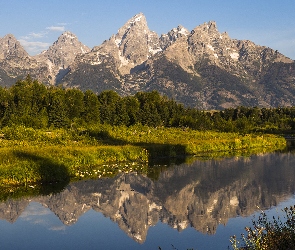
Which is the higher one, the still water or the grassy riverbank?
the grassy riverbank

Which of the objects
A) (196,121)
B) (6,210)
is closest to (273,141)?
(196,121)

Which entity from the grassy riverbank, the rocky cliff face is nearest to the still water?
the rocky cliff face

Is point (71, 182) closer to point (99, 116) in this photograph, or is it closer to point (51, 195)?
point (51, 195)

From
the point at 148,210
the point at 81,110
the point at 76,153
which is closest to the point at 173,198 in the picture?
the point at 148,210

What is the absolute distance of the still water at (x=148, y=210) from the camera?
99.1ft

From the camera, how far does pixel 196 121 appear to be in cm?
14162

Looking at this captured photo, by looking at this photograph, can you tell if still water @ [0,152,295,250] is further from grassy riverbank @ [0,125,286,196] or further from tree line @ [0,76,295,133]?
tree line @ [0,76,295,133]

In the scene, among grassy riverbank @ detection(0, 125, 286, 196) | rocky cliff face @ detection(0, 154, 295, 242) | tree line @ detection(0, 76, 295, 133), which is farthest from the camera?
tree line @ detection(0, 76, 295, 133)

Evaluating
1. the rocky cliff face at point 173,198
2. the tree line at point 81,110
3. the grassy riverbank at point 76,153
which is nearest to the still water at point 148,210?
the rocky cliff face at point 173,198

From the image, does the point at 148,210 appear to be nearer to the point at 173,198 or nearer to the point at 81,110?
the point at 173,198

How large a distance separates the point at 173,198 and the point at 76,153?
2022 cm

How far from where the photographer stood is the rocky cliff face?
3591 centimetres

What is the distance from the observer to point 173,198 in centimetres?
4281

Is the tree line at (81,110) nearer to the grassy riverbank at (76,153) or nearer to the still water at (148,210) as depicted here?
the grassy riverbank at (76,153)
